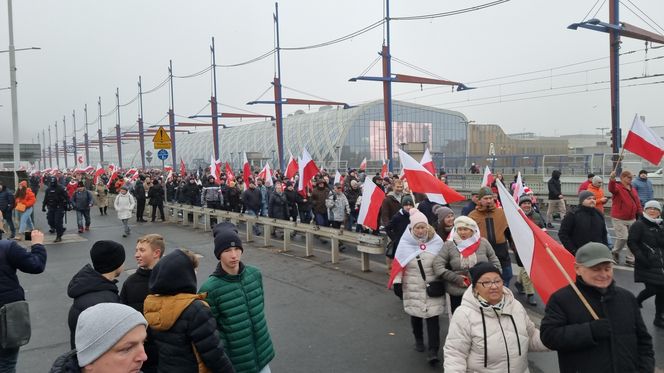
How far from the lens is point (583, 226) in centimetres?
677

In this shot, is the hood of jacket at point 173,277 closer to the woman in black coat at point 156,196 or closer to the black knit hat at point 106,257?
the black knit hat at point 106,257

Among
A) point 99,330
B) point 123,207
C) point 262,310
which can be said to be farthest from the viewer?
point 123,207

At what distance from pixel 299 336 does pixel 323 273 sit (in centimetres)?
320

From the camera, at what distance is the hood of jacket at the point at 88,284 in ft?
10.4

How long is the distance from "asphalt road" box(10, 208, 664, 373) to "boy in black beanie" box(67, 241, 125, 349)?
235 centimetres

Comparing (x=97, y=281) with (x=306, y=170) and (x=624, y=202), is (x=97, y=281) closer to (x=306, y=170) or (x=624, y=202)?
(x=624, y=202)

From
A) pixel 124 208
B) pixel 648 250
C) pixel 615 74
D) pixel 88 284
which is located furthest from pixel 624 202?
pixel 124 208

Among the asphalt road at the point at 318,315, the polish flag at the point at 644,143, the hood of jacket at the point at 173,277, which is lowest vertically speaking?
the asphalt road at the point at 318,315

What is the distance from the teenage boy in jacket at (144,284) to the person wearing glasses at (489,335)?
200 cm

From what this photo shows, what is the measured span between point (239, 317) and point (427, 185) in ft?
16.2

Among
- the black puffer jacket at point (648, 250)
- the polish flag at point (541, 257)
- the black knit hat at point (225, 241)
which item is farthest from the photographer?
the black puffer jacket at point (648, 250)

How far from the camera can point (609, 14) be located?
51.7ft

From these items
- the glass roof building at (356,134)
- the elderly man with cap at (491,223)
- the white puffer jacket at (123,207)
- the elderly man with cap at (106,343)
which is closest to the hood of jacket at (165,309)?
the elderly man with cap at (106,343)

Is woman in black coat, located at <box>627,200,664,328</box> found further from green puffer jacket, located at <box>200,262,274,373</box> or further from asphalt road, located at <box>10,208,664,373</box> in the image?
green puffer jacket, located at <box>200,262,274,373</box>
